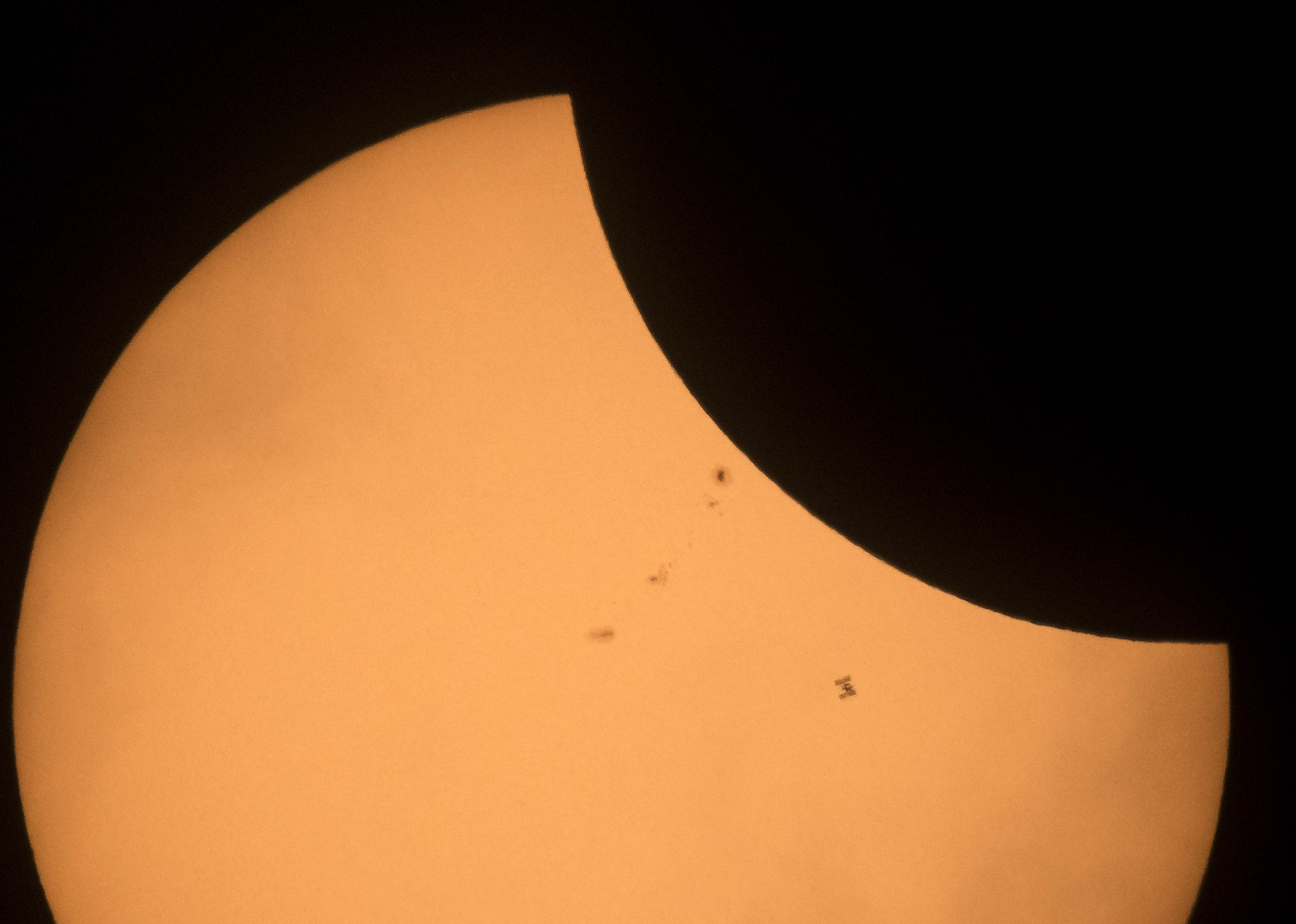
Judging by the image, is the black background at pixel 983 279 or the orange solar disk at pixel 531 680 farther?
the orange solar disk at pixel 531 680

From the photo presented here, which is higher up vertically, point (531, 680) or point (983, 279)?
point (983, 279)

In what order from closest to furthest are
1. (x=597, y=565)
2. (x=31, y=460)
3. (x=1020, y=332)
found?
(x=1020, y=332) → (x=597, y=565) → (x=31, y=460)

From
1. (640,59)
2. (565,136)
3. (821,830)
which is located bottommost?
(821,830)

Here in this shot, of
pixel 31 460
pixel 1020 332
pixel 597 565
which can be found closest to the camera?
pixel 1020 332

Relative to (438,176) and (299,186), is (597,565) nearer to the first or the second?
(438,176)

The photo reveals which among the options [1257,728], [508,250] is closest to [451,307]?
[508,250]

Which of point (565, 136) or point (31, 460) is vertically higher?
point (565, 136)

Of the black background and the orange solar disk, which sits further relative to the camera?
the orange solar disk

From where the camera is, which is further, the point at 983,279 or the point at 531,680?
the point at 531,680
